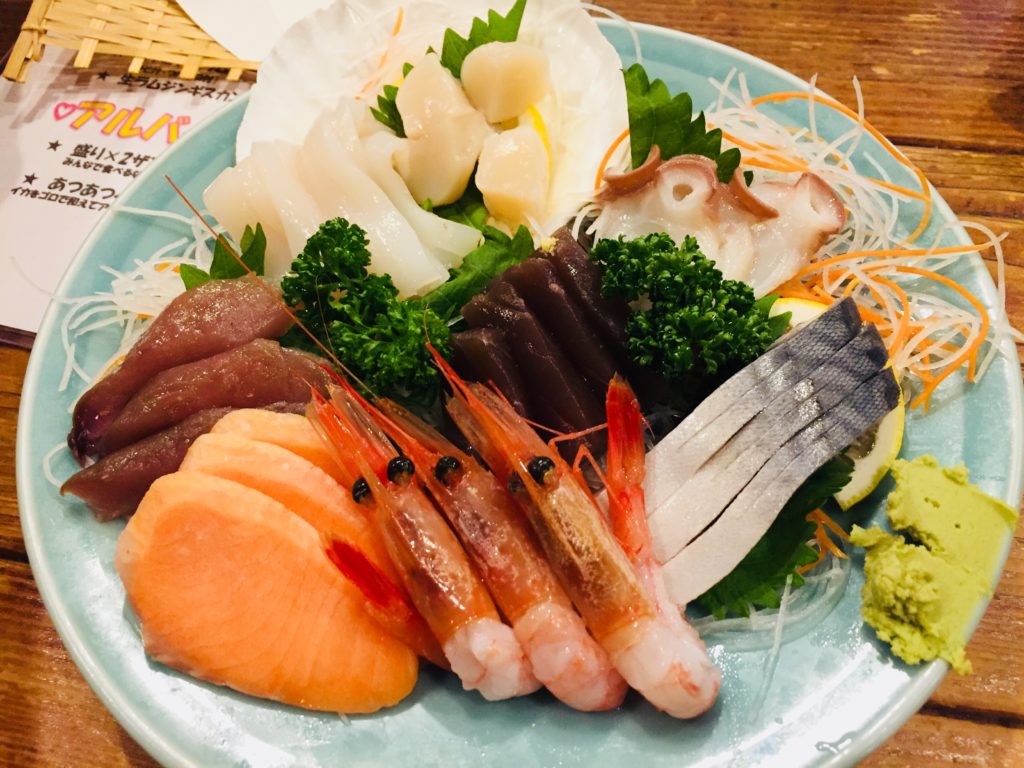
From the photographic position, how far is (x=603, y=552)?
1677mm

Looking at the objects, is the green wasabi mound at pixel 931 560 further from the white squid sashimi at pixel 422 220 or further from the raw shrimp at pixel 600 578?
the white squid sashimi at pixel 422 220

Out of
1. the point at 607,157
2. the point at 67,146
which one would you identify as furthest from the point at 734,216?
the point at 67,146

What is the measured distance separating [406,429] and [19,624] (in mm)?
1410

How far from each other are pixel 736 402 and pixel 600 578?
1.88 feet

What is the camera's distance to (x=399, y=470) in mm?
1774

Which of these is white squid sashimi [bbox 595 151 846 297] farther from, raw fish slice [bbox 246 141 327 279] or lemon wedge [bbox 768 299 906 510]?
raw fish slice [bbox 246 141 327 279]

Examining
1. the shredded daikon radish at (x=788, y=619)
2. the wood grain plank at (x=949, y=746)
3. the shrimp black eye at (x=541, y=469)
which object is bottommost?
the wood grain plank at (x=949, y=746)

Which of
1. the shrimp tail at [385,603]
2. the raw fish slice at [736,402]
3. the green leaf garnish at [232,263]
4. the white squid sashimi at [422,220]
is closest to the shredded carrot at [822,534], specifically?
the raw fish slice at [736,402]

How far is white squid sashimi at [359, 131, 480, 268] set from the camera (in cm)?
235

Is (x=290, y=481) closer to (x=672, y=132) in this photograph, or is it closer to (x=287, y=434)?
(x=287, y=434)

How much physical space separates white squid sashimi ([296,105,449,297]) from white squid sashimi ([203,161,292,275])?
0.15 meters

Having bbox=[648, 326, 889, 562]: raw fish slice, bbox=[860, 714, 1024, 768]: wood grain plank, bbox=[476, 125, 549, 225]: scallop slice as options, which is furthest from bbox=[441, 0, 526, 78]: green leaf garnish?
bbox=[860, 714, 1024, 768]: wood grain plank

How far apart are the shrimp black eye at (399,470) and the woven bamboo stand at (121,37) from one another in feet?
7.83

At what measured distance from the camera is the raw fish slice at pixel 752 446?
1812mm
